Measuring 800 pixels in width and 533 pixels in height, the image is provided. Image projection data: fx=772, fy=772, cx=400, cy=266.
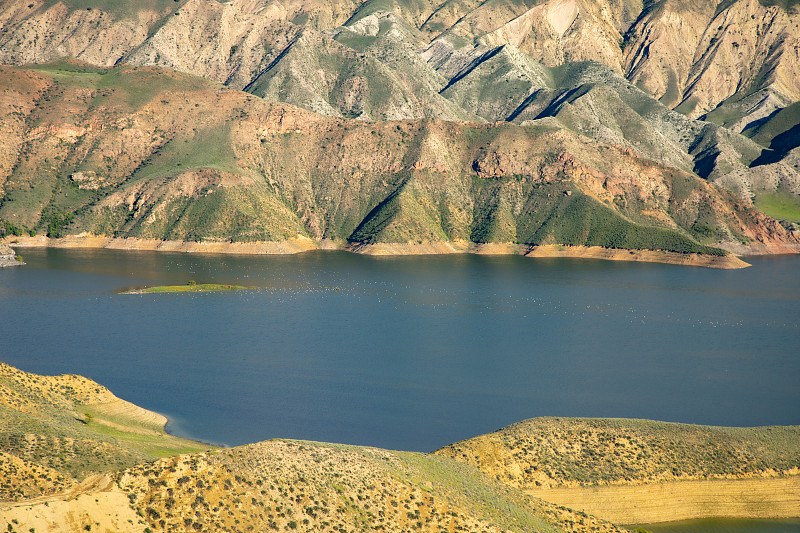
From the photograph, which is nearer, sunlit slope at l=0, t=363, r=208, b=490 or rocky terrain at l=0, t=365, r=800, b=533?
rocky terrain at l=0, t=365, r=800, b=533

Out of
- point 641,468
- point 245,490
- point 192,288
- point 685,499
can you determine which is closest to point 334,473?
point 245,490

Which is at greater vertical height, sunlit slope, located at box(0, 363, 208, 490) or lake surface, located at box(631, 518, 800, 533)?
sunlit slope, located at box(0, 363, 208, 490)

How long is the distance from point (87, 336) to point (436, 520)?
271 feet

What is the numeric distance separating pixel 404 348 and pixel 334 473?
2519 inches

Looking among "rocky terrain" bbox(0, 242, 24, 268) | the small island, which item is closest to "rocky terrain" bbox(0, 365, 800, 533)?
the small island

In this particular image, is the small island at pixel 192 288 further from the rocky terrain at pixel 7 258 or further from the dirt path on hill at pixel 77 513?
the dirt path on hill at pixel 77 513

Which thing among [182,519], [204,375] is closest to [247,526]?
[182,519]

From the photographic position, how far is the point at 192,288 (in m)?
153

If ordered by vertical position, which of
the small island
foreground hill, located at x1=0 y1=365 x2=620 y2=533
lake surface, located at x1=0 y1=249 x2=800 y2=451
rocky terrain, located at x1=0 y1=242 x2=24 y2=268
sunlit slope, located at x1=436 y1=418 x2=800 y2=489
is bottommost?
rocky terrain, located at x1=0 y1=242 x2=24 y2=268

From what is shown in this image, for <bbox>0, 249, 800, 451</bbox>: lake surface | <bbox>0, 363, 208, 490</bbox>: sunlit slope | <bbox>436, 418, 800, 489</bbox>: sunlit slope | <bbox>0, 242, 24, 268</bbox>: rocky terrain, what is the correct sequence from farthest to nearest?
<bbox>0, 242, 24, 268</bbox>: rocky terrain < <bbox>0, 249, 800, 451</bbox>: lake surface < <bbox>436, 418, 800, 489</bbox>: sunlit slope < <bbox>0, 363, 208, 490</bbox>: sunlit slope

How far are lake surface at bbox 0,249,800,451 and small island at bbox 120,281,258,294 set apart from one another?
409cm

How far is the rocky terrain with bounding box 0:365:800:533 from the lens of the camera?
39.8 meters

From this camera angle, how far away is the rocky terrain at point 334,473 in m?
39.8

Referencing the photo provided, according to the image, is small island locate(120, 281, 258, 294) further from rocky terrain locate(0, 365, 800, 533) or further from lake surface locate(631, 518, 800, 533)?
lake surface locate(631, 518, 800, 533)
